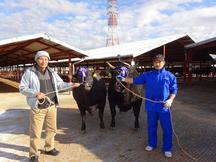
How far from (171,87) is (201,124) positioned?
299 centimetres

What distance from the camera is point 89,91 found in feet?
22.6

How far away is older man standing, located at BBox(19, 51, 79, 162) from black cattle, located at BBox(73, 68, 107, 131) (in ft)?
5.00

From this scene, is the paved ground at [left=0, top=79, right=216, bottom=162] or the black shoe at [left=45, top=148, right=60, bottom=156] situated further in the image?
the black shoe at [left=45, top=148, right=60, bottom=156]

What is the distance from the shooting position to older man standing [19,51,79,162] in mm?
4855

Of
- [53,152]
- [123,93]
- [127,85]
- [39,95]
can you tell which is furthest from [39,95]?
[123,93]

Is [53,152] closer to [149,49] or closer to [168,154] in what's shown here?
[168,154]

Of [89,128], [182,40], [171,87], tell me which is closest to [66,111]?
[89,128]

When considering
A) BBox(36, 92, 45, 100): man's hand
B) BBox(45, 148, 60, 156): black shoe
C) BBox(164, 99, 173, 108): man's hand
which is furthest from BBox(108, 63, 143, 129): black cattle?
BBox(36, 92, 45, 100): man's hand

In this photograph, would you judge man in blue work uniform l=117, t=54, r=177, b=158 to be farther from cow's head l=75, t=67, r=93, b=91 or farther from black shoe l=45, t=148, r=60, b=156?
black shoe l=45, t=148, r=60, b=156

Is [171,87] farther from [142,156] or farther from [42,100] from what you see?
[42,100]

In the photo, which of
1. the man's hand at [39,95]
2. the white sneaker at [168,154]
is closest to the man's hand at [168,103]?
the white sneaker at [168,154]

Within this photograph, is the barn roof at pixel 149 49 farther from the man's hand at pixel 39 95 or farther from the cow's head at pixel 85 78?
the man's hand at pixel 39 95

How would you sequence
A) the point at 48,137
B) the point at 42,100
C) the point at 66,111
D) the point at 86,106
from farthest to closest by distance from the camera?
the point at 66,111 < the point at 86,106 < the point at 48,137 < the point at 42,100

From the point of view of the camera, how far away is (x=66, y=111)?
10.2m
